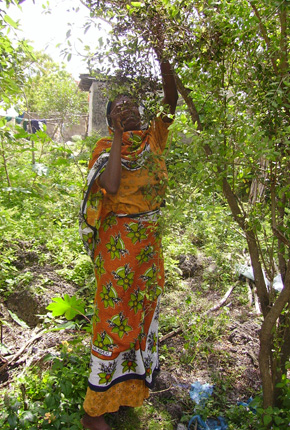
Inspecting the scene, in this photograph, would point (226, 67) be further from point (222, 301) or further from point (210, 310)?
point (222, 301)

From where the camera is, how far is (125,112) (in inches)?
80.8

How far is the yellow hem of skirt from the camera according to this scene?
2266mm

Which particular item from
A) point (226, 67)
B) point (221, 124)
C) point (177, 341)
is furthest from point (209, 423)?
point (226, 67)

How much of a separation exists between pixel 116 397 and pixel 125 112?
66.5 inches

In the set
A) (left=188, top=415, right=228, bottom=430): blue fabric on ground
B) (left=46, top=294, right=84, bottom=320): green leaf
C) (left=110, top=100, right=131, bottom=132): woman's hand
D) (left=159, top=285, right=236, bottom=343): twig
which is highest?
(left=110, top=100, right=131, bottom=132): woman's hand

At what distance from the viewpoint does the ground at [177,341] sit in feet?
8.84

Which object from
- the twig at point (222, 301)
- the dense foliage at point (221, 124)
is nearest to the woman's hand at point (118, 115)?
the dense foliage at point (221, 124)

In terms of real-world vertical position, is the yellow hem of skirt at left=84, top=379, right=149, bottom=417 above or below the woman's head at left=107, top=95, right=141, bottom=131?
below

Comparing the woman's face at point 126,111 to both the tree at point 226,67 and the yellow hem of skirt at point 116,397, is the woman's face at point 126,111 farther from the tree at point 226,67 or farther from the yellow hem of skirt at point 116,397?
the yellow hem of skirt at point 116,397

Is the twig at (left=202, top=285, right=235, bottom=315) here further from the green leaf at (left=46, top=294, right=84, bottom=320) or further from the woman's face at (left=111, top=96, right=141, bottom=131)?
the woman's face at (left=111, top=96, right=141, bottom=131)

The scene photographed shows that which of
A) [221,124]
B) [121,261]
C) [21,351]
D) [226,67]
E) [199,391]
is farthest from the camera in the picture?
[21,351]

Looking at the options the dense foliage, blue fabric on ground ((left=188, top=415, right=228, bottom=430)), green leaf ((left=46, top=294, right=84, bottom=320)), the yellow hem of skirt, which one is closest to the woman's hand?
the dense foliage

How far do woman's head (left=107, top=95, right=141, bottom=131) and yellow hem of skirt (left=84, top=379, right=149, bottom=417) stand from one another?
155cm

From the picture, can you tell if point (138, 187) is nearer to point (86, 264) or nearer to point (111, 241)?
point (111, 241)
